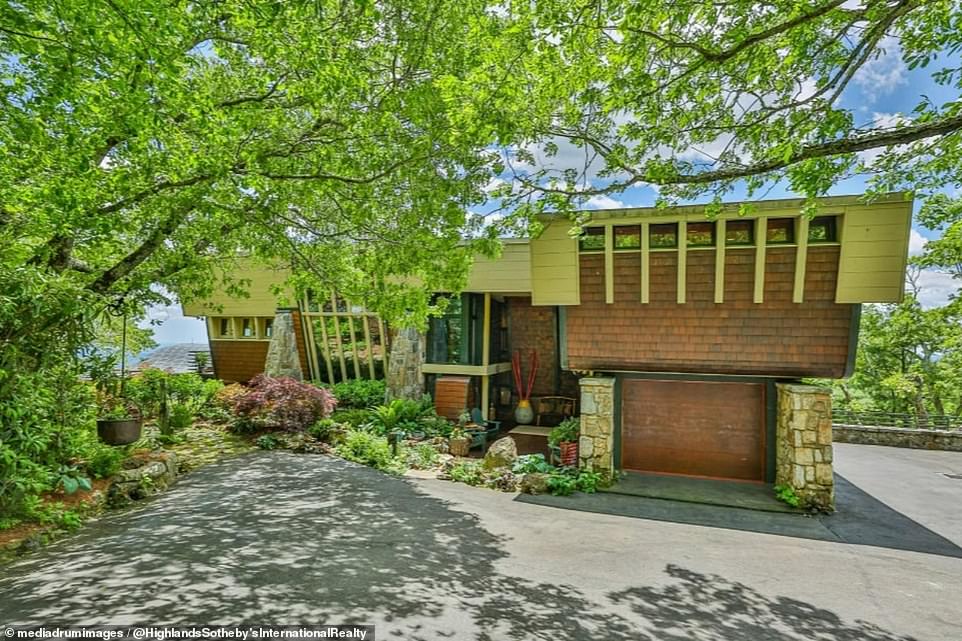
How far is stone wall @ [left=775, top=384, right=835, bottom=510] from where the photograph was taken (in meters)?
6.18

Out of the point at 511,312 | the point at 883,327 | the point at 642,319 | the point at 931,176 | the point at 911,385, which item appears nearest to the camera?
the point at 931,176

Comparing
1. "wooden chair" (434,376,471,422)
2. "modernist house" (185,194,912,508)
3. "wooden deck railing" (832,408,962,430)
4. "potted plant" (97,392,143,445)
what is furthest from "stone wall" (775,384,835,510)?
"potted plant" (97,392,143,445)

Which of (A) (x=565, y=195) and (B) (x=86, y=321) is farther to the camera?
(A) (x=565, y=195)

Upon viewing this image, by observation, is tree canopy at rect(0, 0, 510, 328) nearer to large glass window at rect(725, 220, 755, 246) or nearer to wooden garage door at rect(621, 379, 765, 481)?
large glass window at rect(725, 220, 755, 246)

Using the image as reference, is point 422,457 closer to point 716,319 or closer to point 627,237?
point 627,237

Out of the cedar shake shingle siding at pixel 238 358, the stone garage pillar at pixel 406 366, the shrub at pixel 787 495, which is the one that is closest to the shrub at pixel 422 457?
the stone garage pillar at pixel 406 366

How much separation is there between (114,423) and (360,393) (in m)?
6.39

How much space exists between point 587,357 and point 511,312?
517cm

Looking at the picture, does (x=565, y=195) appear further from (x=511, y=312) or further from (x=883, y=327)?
(x=883, y=327)

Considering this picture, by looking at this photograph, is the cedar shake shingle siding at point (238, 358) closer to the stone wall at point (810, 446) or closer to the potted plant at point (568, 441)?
the potted plant at point (568, 441)

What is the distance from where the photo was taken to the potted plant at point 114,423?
589 centimetres

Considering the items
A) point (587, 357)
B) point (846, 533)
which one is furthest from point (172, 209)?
point (846, 533)

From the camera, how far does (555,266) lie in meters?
7.27

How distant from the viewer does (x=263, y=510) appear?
522 cm
